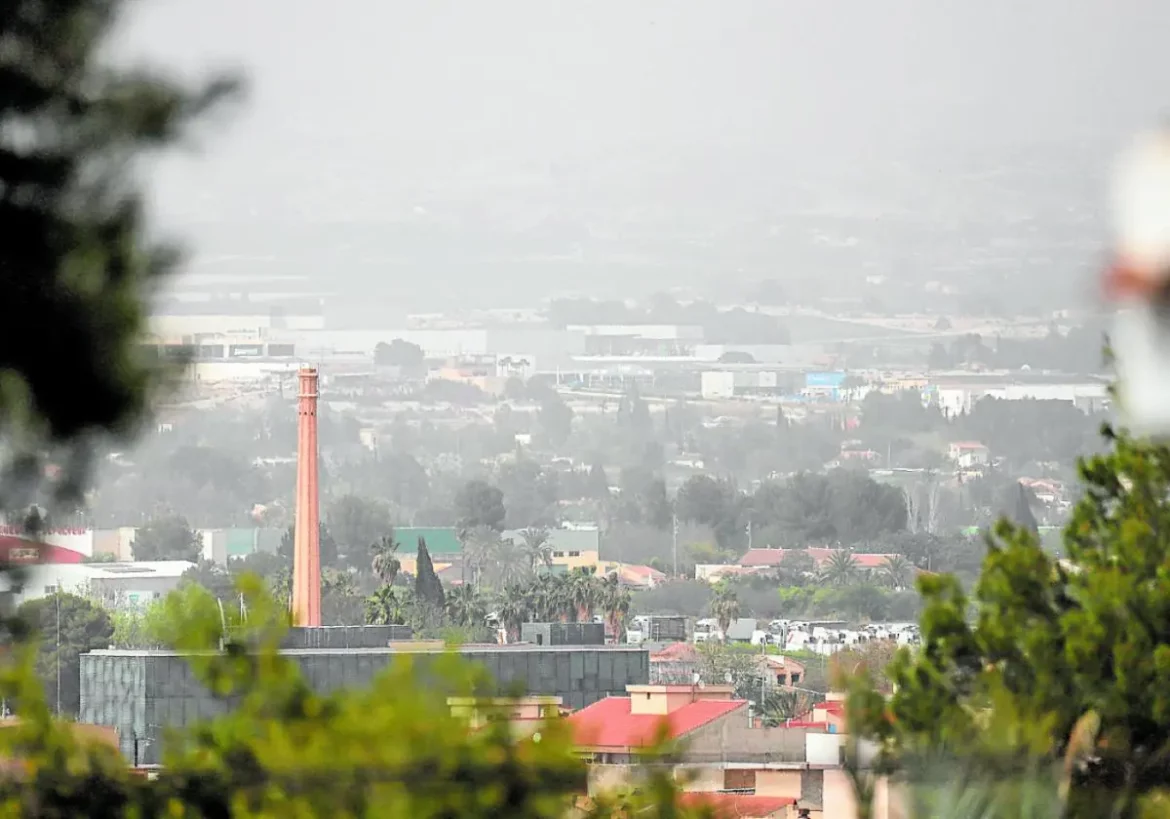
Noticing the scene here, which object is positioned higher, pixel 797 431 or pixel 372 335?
pixel 372 335

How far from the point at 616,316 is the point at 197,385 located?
78.7 meters

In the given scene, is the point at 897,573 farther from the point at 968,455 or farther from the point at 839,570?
the point at 968,455

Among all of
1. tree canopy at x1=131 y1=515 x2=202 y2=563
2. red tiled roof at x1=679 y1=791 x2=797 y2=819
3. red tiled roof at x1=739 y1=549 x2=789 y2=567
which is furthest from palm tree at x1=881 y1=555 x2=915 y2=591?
red tiled roof at x1=679 y1=791 x2=797 y2=819

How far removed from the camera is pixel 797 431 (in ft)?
212

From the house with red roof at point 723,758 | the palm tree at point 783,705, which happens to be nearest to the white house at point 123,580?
the palm tree at point 783,705

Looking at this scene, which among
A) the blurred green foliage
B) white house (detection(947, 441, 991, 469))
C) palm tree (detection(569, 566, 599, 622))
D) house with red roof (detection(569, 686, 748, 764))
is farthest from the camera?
white house (detection(947, 441, 991, 469))

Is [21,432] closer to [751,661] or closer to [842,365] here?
[751,661]

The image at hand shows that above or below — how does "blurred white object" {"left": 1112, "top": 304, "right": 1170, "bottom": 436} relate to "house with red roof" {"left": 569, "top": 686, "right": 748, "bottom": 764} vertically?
above

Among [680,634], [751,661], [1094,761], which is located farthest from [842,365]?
[1094,761]

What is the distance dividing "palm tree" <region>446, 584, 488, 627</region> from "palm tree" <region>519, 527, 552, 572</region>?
29.7 ft

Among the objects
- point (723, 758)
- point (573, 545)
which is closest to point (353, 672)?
point (723, 758)

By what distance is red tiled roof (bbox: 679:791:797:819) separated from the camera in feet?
4.56

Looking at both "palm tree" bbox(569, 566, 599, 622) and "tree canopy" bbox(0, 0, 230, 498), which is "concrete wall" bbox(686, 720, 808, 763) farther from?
"palm tree" bbox(569, 566, 599, 622)

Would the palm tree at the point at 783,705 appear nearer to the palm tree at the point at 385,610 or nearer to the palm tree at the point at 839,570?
the palm tree at the point at 385,610
